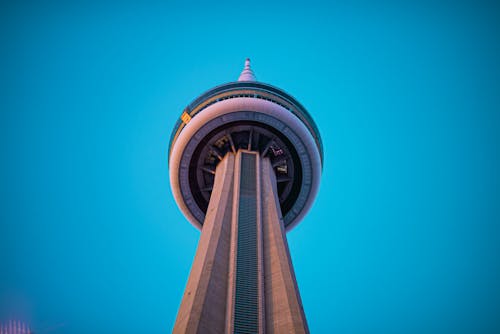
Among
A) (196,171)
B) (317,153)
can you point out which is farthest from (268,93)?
(196,171)

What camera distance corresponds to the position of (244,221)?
2234 centimetres

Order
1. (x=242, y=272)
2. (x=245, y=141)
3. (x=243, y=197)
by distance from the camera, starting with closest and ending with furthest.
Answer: (x=242, y=272) < (x=243, y=197) < (x=245, y=141)

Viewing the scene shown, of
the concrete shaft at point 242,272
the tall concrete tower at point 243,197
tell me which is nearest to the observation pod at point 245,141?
the tall concrete tower at point 243,197

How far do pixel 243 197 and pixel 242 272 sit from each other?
6.58 meters

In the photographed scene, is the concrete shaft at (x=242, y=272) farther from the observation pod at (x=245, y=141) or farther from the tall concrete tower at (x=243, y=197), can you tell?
the observation pod at (x=245, y=141)

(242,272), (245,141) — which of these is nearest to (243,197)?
(242,272)

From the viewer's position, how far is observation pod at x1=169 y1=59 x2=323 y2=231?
3059cm

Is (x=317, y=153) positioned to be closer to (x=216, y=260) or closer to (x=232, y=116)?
(x=232, y=116)

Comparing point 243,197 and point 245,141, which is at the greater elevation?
point 245,141

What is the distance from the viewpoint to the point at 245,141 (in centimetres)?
3222

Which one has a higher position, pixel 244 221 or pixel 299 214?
pixel 299 214

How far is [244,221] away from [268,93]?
1439 cm

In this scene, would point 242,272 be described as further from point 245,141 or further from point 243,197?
point 245,141

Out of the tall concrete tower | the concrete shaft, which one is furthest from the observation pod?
the concrete shaft
